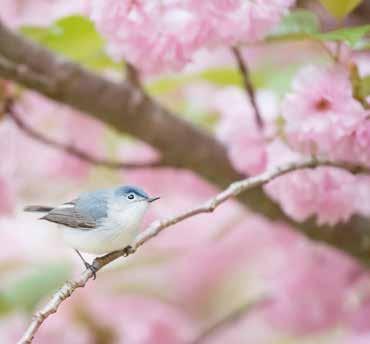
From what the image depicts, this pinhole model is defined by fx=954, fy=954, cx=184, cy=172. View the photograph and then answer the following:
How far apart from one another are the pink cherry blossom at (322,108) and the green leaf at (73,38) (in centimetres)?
28

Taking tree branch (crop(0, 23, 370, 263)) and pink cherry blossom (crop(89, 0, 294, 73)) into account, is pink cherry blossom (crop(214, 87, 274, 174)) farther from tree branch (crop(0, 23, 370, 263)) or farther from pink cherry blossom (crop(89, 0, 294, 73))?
pink cherry blossom (crop(89, 0, 294, 73))

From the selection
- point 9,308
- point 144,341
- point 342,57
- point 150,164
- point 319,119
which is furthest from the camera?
point 144,341

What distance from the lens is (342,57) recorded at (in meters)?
0.94

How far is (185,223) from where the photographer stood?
5.55 ft

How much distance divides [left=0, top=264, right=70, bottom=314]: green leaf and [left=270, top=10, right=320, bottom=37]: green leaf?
1.87 ft

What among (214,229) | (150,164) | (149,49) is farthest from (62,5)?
(214,229)

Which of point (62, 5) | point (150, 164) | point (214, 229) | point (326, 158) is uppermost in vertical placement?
point (214, 229)

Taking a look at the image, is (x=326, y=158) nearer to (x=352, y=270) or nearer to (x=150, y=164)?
(x=150, y=164)

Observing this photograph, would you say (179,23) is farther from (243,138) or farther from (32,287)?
(32,287)

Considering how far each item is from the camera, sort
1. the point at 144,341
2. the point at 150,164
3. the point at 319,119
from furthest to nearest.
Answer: the point at 144,341
the point at 150,164
the point at 319,119

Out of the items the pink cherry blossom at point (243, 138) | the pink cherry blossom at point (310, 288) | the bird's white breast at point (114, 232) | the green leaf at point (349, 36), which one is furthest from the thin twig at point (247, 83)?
the pink cherry blossom at point (310, 288)

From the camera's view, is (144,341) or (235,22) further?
(144,341)

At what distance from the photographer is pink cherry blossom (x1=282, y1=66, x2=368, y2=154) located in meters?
0.80

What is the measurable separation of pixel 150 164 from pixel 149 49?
Result: 0.28 m
